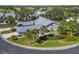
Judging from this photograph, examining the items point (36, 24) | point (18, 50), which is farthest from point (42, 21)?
point (18, 50)

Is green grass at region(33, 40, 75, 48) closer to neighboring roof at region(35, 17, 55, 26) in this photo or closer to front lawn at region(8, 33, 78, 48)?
front lawn at region(8, 33, 78, 48)

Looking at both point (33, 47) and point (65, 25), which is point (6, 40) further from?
point (65, 25)

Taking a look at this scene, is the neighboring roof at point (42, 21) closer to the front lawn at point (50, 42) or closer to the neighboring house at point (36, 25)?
the neighboring house at point (36, 25)

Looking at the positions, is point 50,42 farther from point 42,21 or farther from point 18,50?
point 18,50

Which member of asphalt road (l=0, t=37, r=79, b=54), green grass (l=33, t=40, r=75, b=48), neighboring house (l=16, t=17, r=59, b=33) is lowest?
asphalt road (l=0, t=37, r=79, b=54)

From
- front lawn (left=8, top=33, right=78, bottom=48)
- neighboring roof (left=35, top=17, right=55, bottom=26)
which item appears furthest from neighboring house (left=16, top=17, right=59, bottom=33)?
front lawn (left=8, top=33, right=78, bottom=48)

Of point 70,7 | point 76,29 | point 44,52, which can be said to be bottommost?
point 44,52

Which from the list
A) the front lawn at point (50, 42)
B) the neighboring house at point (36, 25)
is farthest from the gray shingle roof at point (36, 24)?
the front lawn at point (50, 42)
